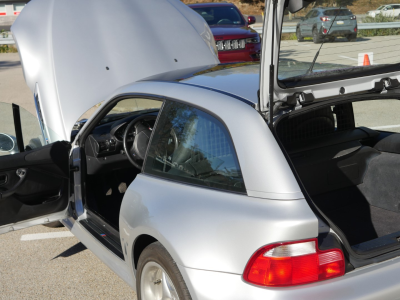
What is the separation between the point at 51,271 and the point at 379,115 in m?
6.18

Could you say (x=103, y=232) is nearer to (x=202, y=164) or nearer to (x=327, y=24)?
(x=202, y=164)

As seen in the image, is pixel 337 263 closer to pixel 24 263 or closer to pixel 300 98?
pixel 300 98

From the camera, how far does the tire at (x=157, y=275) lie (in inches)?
88.8

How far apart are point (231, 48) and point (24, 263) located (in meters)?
7.77

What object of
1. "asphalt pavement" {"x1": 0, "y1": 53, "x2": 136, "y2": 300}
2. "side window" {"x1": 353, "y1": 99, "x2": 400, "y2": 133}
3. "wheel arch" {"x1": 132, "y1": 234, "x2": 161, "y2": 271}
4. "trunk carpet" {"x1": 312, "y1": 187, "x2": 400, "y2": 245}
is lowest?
"asphalt pavement" {"x1": 0, "y1": 53, "x2": 136, "y2": 300}

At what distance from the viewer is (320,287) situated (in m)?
1.95

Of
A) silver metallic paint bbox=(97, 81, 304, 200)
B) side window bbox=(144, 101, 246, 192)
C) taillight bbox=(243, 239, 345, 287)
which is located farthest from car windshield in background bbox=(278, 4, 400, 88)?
taillight bbox=(243, 239, 345, 287)

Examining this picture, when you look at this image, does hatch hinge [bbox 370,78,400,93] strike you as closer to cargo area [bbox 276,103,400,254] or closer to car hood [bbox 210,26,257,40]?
cargo area [bbox 276,103,400,254]

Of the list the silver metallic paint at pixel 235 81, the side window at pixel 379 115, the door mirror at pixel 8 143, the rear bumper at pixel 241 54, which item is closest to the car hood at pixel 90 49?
the door mirror at pixel 8 143

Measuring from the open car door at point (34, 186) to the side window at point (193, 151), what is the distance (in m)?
0.85

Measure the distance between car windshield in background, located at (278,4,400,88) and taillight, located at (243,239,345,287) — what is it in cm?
70

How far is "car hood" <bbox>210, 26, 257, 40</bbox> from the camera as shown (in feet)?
34.8

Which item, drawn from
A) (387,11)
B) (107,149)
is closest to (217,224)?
(387,11)

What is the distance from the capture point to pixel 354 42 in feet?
8.50
